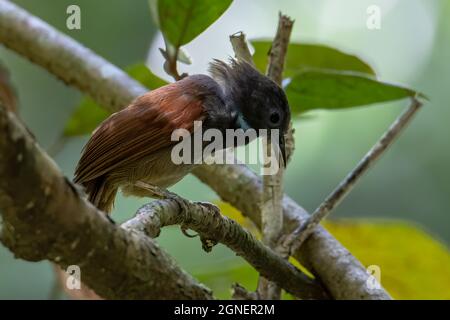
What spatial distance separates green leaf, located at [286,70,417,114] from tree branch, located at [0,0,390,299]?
421mm

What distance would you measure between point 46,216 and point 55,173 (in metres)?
0.08

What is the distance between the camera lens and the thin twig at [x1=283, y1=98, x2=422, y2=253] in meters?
2.50

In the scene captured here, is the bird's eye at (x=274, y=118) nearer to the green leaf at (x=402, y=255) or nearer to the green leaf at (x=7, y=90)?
the green leaf at (x=402, y=255)

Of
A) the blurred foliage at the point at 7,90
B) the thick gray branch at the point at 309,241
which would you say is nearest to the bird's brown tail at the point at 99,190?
the thick gray branch at the point at 309,241

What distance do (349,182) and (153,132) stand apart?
2.54 feet

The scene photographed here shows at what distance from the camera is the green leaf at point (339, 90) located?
2531 millimetres

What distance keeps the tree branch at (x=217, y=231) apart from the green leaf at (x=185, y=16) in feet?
2.45

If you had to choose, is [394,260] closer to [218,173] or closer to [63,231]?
[218,173]

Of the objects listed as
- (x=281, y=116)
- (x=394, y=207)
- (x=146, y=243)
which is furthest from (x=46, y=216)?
(x=394, y=207)

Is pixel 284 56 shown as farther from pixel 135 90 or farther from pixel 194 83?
pixel 135 90

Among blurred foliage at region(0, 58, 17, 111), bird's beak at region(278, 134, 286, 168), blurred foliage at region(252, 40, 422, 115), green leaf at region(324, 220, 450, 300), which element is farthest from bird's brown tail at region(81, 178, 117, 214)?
green leaf at region(324, 220, 450, 300)

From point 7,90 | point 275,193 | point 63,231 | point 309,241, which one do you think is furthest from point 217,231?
point 7,90

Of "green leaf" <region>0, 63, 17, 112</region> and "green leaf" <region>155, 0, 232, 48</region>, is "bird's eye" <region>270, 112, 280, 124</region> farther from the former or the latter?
"green leaf" <region>0, 63, 17, 112</region>
